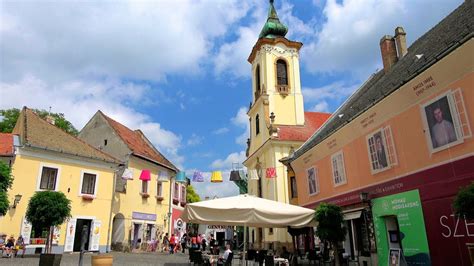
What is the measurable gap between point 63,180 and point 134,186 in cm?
631

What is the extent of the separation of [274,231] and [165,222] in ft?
31.3

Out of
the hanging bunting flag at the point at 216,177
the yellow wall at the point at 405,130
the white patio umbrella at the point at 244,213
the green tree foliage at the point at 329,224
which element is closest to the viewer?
the yellow wall at the point at 405,130

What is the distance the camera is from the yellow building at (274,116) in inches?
1254

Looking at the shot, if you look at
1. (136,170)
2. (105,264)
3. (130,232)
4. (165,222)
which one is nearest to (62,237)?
(130,232)

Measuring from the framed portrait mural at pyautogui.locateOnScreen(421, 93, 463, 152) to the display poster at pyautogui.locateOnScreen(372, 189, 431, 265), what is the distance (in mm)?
1744

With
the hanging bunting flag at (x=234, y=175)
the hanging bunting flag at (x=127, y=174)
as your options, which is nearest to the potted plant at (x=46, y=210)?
the hanging bunting flag at (x=127, y=174)

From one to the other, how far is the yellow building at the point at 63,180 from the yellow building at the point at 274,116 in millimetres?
12654

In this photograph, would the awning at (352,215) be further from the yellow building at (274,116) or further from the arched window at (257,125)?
the arched window at (257,125)

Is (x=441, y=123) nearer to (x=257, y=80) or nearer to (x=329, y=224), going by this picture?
(x=329, y=224)

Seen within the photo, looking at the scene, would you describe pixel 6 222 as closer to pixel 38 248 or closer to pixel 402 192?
pixel 38 248

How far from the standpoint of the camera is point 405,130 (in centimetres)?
1146

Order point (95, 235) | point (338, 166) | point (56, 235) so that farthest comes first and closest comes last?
point (95, 235), point (56, 235), point (338, 166)

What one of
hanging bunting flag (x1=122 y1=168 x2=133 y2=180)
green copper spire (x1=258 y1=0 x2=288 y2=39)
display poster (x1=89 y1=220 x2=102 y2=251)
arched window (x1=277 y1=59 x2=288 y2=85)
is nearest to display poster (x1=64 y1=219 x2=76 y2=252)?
display poster (x1=89 y1=220 x2=102 y2=251)

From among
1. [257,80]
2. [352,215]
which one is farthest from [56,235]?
[257,80]
